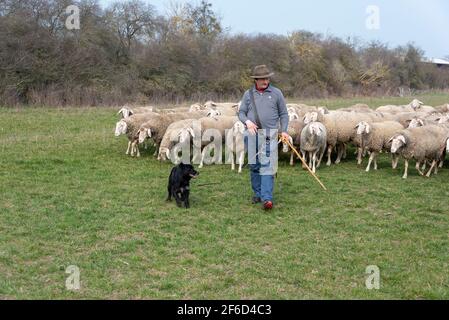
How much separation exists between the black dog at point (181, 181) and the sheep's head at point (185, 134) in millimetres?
3004

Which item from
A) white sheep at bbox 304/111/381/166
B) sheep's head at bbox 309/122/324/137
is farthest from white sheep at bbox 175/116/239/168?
sheep's head at bbox 309/122/324/137

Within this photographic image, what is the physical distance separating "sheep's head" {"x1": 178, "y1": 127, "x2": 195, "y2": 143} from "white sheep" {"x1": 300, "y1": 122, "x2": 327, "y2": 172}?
257 cm

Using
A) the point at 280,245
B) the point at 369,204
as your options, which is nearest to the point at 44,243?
the point at 280,245

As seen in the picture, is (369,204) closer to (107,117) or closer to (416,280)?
(416,280)

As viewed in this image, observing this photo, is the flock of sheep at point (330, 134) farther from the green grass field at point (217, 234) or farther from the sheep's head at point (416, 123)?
the green grass field at point (217, 234)

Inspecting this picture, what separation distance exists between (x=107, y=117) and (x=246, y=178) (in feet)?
40.0

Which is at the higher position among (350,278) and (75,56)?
(75,56)

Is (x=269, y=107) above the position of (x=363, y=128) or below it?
above

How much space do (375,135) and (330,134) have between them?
1.11m

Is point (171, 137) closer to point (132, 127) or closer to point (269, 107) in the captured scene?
point (132, 127)

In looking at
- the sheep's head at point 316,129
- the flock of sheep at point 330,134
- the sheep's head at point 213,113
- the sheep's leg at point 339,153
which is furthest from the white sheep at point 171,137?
the sheep's leg at point 339,153

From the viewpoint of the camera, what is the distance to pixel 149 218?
7699mm

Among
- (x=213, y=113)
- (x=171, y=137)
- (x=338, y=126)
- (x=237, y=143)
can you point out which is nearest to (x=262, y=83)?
(x=237, y=143)

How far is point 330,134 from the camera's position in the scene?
12367 mm
